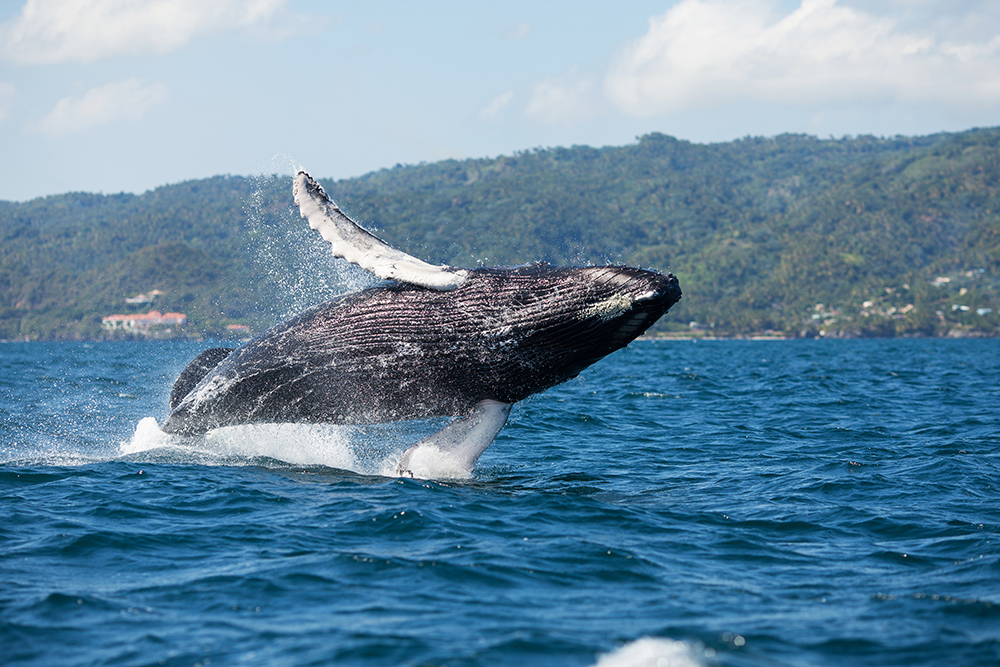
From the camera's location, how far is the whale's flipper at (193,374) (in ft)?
38.7

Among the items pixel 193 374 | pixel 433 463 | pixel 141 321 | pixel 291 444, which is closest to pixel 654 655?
pixel 433 463

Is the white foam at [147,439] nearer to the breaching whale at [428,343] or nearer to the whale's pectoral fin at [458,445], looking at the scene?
the breaching whale at [428,343]

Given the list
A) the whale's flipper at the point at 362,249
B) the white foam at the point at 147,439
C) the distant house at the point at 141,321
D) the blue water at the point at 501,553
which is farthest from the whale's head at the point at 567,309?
the distant house at the point at 141,321

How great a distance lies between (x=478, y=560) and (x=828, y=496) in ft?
16.4

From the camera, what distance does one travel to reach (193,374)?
11.8 meters

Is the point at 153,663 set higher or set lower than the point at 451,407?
lower

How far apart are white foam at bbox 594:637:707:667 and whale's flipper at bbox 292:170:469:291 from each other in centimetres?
511

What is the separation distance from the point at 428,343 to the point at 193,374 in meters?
3.55

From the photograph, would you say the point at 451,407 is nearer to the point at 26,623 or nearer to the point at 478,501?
the point at 478,501

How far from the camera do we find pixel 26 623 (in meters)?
6.14

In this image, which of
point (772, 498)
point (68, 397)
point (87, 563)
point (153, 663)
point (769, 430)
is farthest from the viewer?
point (68, 397)

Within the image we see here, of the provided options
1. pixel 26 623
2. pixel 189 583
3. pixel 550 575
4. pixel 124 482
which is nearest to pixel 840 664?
pixel 550 575

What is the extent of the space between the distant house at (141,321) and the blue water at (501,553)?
12727 cm

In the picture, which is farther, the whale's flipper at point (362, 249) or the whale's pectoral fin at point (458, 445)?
the whale's pectoral fin at point (458, 445)
